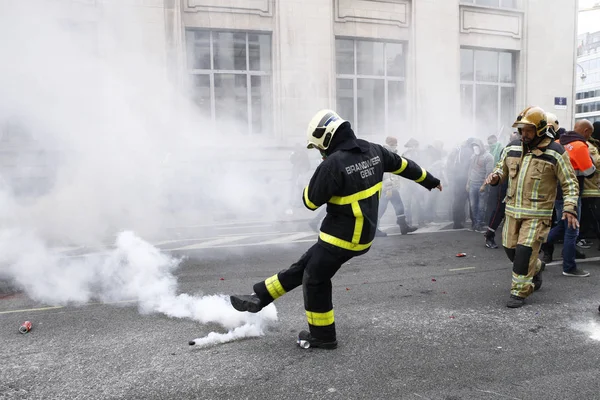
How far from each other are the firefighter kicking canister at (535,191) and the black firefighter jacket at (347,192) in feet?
5.31

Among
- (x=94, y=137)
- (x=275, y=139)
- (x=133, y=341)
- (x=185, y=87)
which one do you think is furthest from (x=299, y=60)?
(x=133, y=341)

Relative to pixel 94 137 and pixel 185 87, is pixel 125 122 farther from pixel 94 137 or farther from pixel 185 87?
pixel 185 87

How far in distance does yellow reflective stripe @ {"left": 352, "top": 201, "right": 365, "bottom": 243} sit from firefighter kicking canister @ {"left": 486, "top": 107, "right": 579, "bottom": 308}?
5.77 ft

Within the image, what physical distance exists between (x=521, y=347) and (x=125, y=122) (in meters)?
7.89

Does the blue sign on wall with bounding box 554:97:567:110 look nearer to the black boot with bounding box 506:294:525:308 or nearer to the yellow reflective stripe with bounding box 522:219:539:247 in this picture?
the yellow reflective stripe with bounding box 522:219:539:247

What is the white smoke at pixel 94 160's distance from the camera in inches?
213

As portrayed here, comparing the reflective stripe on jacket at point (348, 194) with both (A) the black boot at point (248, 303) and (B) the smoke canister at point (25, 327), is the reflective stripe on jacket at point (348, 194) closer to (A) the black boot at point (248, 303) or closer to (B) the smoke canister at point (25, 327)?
(A) the black boot at point (248, 303)

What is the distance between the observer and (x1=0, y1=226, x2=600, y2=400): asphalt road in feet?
9.20

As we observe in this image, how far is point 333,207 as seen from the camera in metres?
3.27

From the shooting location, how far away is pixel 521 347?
336 cm

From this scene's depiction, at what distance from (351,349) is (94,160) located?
640 centimetres

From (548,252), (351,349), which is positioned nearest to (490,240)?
(548,252)

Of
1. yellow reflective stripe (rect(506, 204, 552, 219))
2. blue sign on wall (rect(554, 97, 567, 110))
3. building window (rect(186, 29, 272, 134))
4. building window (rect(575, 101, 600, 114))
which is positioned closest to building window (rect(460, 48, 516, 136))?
blue sign on wall (rect(554, 97, 567, 110))

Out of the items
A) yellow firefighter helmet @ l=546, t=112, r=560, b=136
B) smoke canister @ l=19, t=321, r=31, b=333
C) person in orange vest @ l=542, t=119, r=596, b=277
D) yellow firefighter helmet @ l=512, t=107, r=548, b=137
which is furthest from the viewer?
person in orange vest @ l=542, t=119, r=596, b=277
